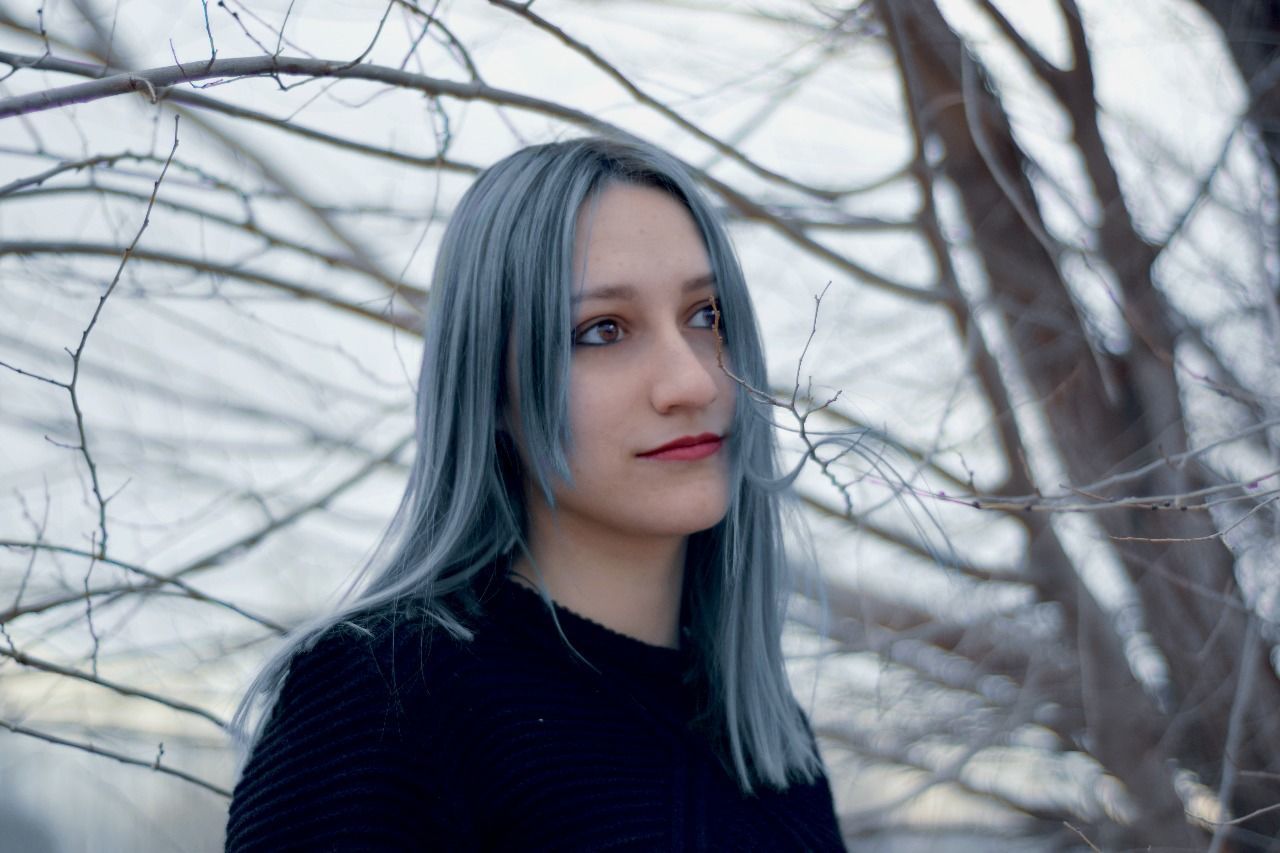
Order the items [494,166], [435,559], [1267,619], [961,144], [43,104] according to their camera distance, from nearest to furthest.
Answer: [43,104] < [435,559] < [494,166] < [1267,619] < [961,144]

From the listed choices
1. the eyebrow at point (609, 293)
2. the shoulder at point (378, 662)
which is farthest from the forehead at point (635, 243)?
the shoulder at point (378, 662)

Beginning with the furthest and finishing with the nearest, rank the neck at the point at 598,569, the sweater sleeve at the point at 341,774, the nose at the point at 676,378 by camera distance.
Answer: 1. the neck at the point at 598,569
2. the nose at the point at 676,378
3. the sweater sleeve at the point at 341,774

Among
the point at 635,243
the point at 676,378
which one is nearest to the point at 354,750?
the point at 676,378

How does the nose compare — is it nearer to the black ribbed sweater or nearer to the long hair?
the long hair

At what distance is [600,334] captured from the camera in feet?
5.05

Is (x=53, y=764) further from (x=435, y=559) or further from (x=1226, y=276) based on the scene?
(x=1226, y=276)

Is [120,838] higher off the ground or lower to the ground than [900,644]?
lower

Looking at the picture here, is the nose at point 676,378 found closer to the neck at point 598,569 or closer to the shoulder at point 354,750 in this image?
the neck at point 598,569

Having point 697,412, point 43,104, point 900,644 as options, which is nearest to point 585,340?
point 697,412

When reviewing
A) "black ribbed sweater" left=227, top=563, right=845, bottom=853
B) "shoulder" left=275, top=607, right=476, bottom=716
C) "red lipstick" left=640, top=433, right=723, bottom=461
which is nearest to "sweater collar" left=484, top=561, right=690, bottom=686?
"black ribbed sweater" left=227, top=563, right=845, bottom=853

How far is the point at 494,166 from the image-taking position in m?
1.69

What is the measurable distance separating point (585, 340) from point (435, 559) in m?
0.32

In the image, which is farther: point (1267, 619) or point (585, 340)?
point (1267, 619)

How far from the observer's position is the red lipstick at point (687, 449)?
152 centimetres
